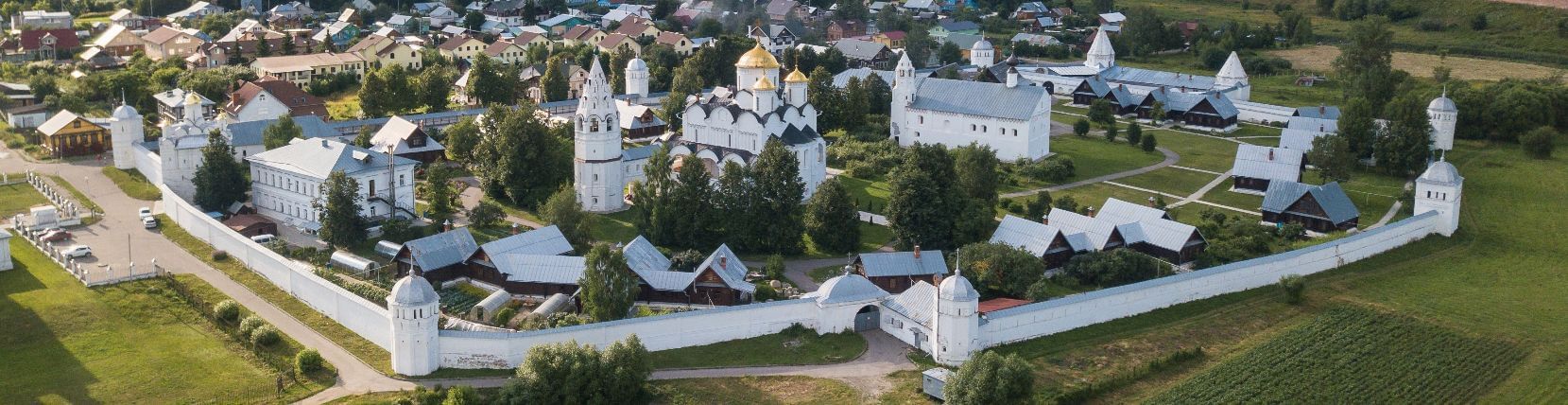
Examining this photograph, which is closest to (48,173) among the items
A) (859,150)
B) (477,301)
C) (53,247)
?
(53,247)

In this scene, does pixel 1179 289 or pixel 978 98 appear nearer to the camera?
pixel 1179 289

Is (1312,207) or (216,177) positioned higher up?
(216,177)

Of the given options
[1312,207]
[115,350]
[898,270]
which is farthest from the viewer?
[1312,207]

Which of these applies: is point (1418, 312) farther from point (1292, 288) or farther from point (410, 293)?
point (410, 293)

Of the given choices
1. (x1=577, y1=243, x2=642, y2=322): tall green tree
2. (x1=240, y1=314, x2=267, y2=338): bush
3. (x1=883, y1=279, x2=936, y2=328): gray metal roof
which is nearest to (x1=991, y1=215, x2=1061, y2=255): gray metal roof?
(x1=883, y1=279, x2=936, y2=328): gray metal roof

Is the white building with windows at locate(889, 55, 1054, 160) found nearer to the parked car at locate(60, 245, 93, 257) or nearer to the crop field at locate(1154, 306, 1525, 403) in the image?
the crop field at locate(1154, 306, 1525, 403)

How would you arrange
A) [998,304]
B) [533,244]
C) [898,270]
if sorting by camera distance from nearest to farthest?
[998,304], [898,270], [533,244]

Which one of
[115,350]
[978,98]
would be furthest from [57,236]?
[978,98]
